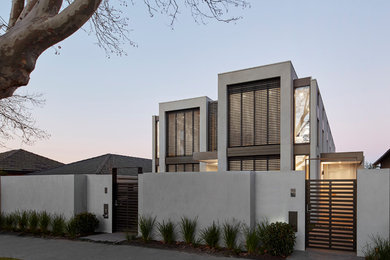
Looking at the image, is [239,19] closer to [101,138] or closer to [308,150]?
[308,150]

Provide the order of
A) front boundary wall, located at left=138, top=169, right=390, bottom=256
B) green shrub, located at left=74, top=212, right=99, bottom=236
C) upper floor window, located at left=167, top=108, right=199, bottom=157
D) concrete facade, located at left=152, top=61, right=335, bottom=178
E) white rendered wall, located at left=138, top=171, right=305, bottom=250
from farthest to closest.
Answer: upper floor window, located at left=167, top=108, right=199, bottom=157 < concrete facade, located at left=152, top=61, right=335, bottom=178 < green shrub, located at left=74, top=212, right=99, bottom=236 < white rendered wall, located at left=138, top=171, right=305, bottom=250 < front boundary wall, located at left=138, top=169, right=390, bottom=256

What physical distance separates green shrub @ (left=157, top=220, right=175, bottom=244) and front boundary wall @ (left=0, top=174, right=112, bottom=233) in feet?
9.61

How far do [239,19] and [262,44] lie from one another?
7.20 meters

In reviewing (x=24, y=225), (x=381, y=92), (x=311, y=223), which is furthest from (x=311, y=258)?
(x=381, y=92)

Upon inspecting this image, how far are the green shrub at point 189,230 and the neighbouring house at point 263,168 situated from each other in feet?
0.75

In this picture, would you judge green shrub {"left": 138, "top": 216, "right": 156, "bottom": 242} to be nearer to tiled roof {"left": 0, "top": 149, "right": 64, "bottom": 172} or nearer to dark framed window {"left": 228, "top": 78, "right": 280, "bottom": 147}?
dark framed window {"left": 228, "top": 78, "right": 280, "bottom": 147}

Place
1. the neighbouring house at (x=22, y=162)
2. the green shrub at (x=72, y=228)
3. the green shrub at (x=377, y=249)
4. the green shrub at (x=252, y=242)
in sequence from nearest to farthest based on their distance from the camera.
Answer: the green shrub at (x=377, y=249) → the green shrub at (x=252, y=242) → the green shrub at (x=72, y=228) → the neighbouring house at (x=22, y=162)

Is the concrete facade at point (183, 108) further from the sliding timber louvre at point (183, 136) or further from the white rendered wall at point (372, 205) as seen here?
the white rendered wall at point (372, 205)

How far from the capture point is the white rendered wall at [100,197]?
1188 cm

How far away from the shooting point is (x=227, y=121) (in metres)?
15.5

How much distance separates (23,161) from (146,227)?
22.5m

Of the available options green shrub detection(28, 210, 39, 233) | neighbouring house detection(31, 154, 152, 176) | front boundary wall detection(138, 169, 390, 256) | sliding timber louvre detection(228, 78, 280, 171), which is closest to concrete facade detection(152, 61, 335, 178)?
sliding timber louvre detection(228, 78, 280, 171)

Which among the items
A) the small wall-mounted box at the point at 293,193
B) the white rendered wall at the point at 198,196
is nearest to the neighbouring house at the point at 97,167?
the white rendered wall at the point at 198,196

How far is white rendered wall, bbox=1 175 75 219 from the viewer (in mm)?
12277
